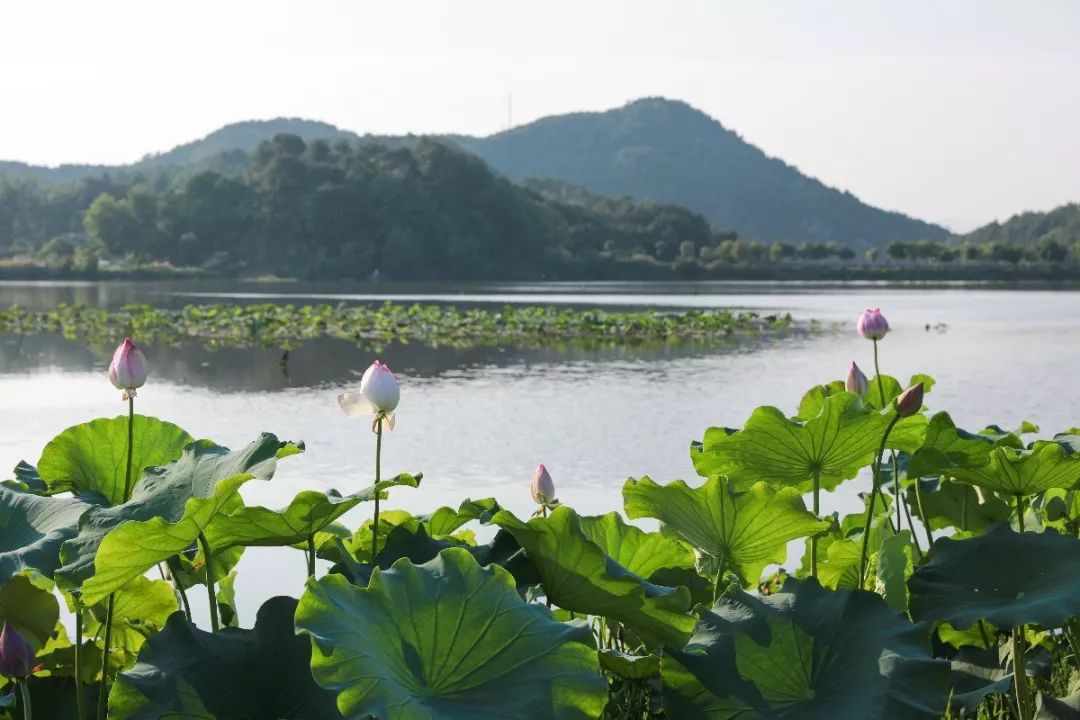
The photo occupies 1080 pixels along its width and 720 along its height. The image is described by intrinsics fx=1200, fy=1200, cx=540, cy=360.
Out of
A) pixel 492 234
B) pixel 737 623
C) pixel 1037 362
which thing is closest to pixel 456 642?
pixel 737 623

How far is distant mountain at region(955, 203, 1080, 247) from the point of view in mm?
111406

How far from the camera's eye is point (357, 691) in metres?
1.14

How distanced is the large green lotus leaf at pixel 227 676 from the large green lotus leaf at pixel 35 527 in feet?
0.68

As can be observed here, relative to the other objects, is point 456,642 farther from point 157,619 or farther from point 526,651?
point 157,619

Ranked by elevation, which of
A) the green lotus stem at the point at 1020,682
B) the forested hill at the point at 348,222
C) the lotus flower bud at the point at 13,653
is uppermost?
the forested hill at the point at 348,222

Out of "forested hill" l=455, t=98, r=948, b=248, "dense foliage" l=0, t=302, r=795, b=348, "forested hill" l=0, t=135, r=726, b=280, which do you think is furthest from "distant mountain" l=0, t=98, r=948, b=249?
"dense foliage" l=0, t=302, r=795, b=348

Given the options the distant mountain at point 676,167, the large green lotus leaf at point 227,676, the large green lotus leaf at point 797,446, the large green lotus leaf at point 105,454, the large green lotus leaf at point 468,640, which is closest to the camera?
the large green lotus leaf at point 468,640

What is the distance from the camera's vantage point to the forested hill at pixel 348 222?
200ft

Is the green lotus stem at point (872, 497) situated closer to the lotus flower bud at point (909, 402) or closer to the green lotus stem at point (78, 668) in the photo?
the lotus flower bud at point (909, 402)

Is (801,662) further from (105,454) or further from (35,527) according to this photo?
(105,454)

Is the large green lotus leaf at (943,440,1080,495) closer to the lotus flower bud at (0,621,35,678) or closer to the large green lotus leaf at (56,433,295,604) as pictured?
the large green lotus leaf at (56,433,295,604)

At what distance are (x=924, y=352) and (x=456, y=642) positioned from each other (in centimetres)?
1434

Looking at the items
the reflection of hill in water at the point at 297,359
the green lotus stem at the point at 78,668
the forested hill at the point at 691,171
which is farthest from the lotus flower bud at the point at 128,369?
the forested hill at the point at 691,171

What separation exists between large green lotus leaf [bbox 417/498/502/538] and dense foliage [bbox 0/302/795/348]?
13102mm
